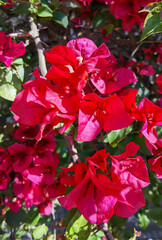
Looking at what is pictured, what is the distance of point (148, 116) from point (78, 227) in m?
0.25

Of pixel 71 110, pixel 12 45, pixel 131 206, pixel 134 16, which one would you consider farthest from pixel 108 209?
pixel 134 16

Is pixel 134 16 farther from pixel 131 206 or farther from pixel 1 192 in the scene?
pixel 1 192

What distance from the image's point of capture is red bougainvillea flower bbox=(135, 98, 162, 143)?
47 cm

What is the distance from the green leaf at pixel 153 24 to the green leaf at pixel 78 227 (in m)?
0.35

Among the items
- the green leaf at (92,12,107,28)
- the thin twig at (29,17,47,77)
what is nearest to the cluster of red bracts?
the thin twig at (29,17,47,77)

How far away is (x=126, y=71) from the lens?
1.79 feet

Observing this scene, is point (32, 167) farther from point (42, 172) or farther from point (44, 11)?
point (44, 11)

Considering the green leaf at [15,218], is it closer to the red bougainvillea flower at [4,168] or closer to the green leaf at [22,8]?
the red bougainvillea flower at [4,168]

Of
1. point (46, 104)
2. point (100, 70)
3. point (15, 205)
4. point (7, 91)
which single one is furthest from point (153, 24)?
point (15, 205)

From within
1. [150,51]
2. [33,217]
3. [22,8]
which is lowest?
[33,217]

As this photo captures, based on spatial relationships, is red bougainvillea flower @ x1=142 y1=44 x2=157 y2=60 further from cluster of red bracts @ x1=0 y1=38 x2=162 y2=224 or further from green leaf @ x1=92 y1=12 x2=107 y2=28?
cluster of red bracts @ x1=0 y1=38 x2=162 y2=224

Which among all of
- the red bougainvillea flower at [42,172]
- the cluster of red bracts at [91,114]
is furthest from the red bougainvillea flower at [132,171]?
the red bougainvillea flower at [42,172]

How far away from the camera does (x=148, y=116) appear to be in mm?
487

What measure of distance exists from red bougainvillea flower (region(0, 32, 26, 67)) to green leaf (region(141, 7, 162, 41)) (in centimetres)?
27
